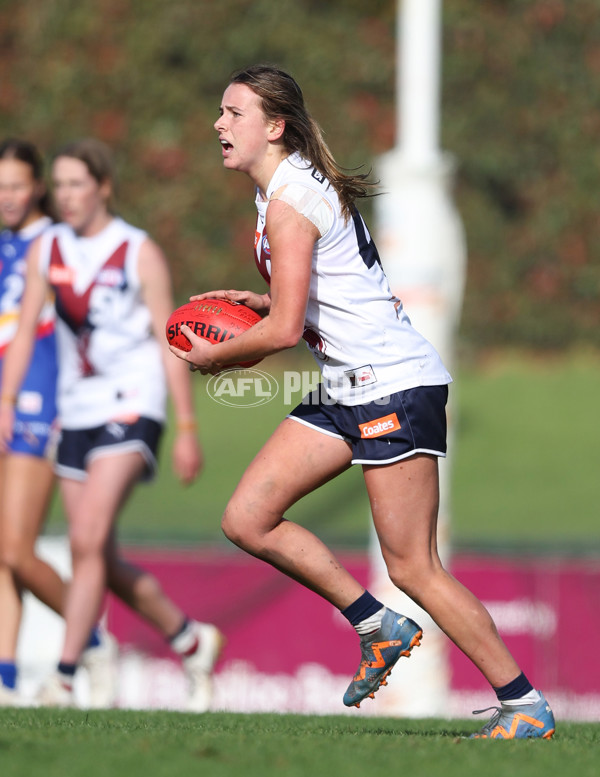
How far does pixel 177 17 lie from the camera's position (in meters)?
19.0

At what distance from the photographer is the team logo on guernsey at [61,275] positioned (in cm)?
634

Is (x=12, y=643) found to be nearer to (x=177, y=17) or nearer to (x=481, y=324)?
(x=481, y=324)

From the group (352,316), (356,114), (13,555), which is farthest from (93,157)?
(356,114)

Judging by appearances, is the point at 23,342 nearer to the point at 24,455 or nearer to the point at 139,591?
the point at 24,455

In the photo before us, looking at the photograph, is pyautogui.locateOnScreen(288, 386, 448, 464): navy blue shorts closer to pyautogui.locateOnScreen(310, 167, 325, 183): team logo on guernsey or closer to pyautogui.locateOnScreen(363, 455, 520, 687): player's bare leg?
pyautogui.locateOnScreen(363, 455, 520, 687): player's bare leg

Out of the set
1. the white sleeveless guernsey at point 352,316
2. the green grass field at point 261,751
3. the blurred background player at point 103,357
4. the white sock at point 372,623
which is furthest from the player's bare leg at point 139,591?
the white sleeveless guernsey at point 352,316

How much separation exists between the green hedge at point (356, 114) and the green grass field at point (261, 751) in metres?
12.9

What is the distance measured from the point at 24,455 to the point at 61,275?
916 mm

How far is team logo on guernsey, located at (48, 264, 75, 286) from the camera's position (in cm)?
634

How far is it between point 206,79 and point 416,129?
33.6 ft

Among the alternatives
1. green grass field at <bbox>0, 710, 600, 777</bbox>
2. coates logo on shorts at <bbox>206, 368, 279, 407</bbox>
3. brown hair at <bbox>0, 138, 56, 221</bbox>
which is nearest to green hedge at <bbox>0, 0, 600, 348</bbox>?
brown hair at <bbox>0, 138, 56, 221</bbox>

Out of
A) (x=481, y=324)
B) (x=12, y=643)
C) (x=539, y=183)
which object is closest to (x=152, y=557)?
(x=12, y=643)

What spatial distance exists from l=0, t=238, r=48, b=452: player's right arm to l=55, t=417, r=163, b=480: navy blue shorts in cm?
29

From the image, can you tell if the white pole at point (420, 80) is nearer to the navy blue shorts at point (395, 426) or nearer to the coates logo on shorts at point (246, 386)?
the coates logo on shorts at point (246, 386)
